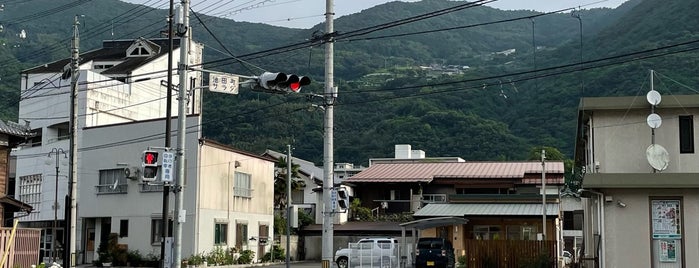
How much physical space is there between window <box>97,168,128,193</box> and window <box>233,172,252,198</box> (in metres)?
6.09

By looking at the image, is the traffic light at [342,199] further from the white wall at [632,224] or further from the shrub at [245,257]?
the shrub at [245,257]

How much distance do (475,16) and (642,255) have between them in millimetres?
156471

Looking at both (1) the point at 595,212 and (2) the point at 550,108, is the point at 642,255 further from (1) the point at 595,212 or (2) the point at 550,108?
(2) the point at 550,108

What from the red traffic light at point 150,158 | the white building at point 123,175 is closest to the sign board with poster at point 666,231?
the red traffic light at point 150,158

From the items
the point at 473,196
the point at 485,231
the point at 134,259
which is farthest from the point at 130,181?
the point at 485,231

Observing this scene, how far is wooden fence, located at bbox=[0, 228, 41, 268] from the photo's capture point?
2170 centimetres

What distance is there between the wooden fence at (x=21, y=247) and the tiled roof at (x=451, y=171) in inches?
1235

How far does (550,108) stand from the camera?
263 ft

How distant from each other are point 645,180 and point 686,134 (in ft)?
7.33

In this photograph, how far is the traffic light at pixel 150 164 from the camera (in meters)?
19.4

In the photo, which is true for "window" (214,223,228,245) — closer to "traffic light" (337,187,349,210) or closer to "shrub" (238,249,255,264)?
"shrub" (238,249,255,264)

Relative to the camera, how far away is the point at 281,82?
62.4 ft

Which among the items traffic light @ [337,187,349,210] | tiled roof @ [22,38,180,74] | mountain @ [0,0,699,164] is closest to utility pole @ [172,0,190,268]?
traffic light @ [337,187,349,210]

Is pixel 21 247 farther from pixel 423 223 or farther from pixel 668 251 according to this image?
pixel 668 251
